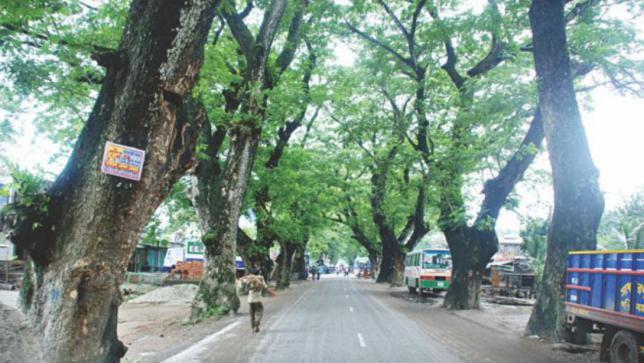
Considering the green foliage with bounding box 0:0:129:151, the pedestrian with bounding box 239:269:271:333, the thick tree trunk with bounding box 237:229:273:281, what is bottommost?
the pedestrian with bounding box 239:269:271:333

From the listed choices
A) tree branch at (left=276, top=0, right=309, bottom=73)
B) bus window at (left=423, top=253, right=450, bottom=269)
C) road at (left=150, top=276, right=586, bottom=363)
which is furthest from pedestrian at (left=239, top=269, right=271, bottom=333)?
bus window at (left=423, top=253, right=450, bottom=269)

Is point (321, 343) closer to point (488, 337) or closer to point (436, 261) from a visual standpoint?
point (488, 337)

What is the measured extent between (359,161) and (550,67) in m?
17.4

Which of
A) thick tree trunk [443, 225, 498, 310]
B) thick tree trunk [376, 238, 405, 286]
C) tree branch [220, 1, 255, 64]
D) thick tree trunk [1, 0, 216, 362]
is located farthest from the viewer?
thick tree trunk [376, 238, 405, 286]

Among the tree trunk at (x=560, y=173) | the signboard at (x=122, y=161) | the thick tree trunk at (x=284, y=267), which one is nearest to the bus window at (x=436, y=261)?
the thick tree trunk at (x=284, y=267)

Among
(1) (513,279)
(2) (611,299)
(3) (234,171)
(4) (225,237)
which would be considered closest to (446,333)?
(2) (611,299)

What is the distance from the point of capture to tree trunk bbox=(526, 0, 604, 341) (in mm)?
13086

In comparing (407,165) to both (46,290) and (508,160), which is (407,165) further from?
(46,290)

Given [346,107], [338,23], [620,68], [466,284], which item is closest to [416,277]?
[466,284]

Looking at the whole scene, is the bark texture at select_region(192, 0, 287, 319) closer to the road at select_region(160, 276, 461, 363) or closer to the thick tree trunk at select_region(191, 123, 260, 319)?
the thick tree trunk at select_region(191, 123, 260, 319)

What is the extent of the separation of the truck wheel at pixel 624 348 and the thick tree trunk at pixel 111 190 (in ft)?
24.6

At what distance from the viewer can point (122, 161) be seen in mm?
4758

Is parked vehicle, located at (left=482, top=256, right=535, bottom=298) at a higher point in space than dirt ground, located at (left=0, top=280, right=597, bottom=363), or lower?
higher

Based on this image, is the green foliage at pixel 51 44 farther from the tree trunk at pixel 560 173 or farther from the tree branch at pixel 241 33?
the tree trunk at pixel 560 173
